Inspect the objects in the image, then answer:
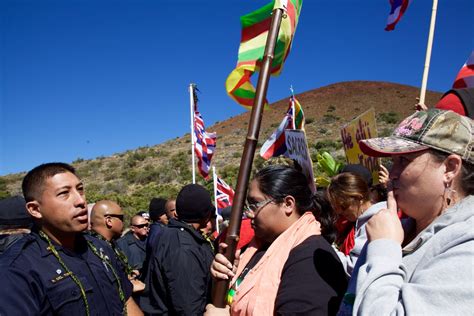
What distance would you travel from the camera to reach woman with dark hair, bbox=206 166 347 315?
221 cm

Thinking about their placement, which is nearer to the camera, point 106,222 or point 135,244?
point 106,222

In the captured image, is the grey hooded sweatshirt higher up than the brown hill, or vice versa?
the grey hooded sweatshirt

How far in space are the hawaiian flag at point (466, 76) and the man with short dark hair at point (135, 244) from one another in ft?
18.8

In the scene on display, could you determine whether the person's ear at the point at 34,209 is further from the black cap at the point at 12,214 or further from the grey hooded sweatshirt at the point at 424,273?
the grey hooded sweatshirt at the point at 424,273

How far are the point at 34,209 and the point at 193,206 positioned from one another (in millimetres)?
1873

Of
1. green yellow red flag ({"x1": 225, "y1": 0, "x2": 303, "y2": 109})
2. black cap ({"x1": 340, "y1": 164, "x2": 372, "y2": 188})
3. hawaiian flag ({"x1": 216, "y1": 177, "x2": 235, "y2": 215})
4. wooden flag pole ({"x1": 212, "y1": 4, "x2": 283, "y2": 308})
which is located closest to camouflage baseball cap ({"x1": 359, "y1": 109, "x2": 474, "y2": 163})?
wooden flag pole ({"x1": 212, "y1": 4, "x2": 283, "y2": 308})

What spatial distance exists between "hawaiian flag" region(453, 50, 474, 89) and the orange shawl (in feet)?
7.63

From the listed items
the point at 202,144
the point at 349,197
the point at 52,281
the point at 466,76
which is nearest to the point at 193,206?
the point at 349,197

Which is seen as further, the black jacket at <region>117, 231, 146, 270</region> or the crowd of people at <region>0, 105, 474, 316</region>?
the black jacket at <region>117, 231, 146, 270</region>

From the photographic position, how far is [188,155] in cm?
3962

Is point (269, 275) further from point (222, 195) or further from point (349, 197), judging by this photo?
point (222, 195)

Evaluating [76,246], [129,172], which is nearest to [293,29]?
[76,246]

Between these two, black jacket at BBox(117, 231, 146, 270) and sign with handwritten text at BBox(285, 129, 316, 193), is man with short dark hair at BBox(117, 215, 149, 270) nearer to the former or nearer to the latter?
black jacket at BBox(117, 231, 146, 270)

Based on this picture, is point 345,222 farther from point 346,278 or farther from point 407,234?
point 407,234
